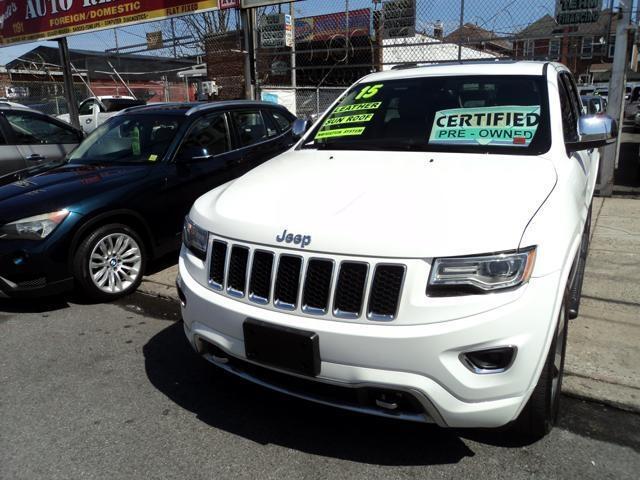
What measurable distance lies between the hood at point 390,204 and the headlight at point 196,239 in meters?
0.05

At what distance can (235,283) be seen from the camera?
2.53m

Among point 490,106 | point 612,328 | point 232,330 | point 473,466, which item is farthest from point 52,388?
point 612,328

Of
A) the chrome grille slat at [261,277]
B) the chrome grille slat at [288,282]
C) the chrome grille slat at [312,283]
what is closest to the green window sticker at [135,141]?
the chrome grille slat at [312,283]

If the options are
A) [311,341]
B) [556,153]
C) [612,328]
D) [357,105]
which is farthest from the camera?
[357,105]

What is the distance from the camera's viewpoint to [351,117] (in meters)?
3.85

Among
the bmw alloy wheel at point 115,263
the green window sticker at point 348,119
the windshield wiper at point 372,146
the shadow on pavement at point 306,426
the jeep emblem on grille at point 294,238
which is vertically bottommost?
the shadow on pavement at point 306,426

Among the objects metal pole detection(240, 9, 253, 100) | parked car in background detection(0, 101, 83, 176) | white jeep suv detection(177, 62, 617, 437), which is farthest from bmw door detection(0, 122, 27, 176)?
white jeep suv detection(177, 62, 617, 437)

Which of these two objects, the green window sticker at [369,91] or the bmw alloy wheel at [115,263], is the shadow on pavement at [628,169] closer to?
Result: the green window sticker at [369,91]

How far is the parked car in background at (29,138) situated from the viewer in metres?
7.14

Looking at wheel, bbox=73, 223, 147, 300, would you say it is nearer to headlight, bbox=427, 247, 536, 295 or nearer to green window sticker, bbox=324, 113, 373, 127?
green window sticker, bbox=324, 113, 373, 127

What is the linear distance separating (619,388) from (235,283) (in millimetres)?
2272

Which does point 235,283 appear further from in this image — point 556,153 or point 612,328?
point 612,328

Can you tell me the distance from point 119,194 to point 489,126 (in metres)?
3.14

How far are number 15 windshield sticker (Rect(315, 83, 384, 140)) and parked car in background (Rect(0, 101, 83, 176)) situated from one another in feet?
15.6
